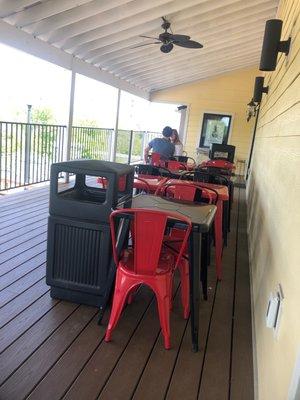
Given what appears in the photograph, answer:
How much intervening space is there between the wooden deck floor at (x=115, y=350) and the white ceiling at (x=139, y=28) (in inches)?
145

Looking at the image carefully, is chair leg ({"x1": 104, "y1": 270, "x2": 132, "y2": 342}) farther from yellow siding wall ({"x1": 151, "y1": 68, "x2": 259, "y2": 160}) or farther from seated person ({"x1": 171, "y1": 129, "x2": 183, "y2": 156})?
yellow siding wall ({"x1": 151, "y1": 68, "x2": 259, "y2": 160})

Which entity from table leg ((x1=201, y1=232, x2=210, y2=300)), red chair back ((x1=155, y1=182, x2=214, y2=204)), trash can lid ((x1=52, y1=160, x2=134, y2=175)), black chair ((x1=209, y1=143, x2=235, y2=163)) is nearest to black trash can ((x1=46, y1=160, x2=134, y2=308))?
trash can lid ((x1=52, y1=160, x2=134, y2=175))

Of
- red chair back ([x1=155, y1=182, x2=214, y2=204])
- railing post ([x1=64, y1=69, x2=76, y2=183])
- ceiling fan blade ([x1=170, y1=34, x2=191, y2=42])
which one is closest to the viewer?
red chair back ([x1=155, y1=182, x2=214, y2=204])

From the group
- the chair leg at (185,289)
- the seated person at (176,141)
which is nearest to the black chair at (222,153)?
the seated person at (176,141)

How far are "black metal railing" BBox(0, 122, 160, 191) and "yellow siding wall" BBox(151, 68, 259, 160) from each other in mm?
4169

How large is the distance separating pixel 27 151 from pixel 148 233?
453 cm

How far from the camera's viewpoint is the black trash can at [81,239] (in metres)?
2.29

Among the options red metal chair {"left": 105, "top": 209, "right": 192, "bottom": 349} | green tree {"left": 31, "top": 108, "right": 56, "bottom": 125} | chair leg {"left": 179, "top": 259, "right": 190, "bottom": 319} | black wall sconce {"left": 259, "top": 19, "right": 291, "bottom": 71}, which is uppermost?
black wall sconce {"left": 259, "top": 19, "right": 291, "bottom": 71}

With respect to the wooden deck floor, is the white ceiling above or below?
above

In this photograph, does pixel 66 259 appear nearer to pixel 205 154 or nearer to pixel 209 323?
pixel 209 323

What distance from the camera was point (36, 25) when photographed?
16.9 feet

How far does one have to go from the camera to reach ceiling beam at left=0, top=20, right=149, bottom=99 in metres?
4.88

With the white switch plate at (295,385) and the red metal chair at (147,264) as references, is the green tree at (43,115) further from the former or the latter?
the white switch plate at (295,385)

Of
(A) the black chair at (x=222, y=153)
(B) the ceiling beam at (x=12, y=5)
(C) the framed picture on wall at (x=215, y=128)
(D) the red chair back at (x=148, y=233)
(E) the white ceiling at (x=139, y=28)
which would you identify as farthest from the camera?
(C) the framed picture on wall at (x=215, y=128)
